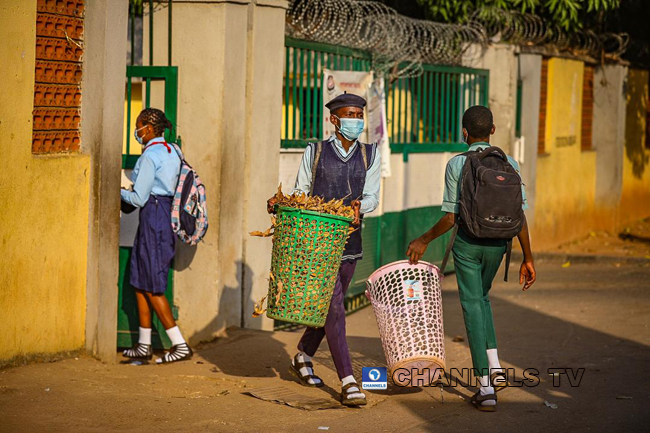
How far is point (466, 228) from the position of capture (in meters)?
6.54

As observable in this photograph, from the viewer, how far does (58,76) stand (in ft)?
23.7

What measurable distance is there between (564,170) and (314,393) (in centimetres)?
1040

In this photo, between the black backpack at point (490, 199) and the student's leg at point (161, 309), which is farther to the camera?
the student's leg at point (161, 309)

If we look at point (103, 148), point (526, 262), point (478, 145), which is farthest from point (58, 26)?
point (526, 262)

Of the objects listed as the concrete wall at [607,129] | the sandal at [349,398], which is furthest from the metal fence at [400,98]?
the concrete wall at [607,129]

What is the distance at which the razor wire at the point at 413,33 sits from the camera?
1012cm

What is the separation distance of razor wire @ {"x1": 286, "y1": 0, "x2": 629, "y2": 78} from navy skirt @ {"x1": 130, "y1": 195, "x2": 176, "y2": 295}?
243 cm

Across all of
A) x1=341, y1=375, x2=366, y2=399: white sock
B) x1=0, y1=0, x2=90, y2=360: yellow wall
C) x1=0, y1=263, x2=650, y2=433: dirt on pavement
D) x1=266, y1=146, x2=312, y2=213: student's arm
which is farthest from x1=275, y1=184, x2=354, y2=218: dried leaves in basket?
x1=0, y1=0, x2=90, y2=360: yellow wall

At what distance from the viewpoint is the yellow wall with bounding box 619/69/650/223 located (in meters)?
19.9

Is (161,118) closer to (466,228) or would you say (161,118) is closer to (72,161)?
(72,161)

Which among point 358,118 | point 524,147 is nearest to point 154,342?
point 358,118

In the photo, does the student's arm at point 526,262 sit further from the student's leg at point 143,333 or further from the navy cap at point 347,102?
the student's leg at point 143,333

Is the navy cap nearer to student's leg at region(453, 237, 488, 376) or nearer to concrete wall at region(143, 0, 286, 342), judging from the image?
student's leg at region(453, 237, 488, 376)

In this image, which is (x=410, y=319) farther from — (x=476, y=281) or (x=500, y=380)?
(x=500, y=380)
